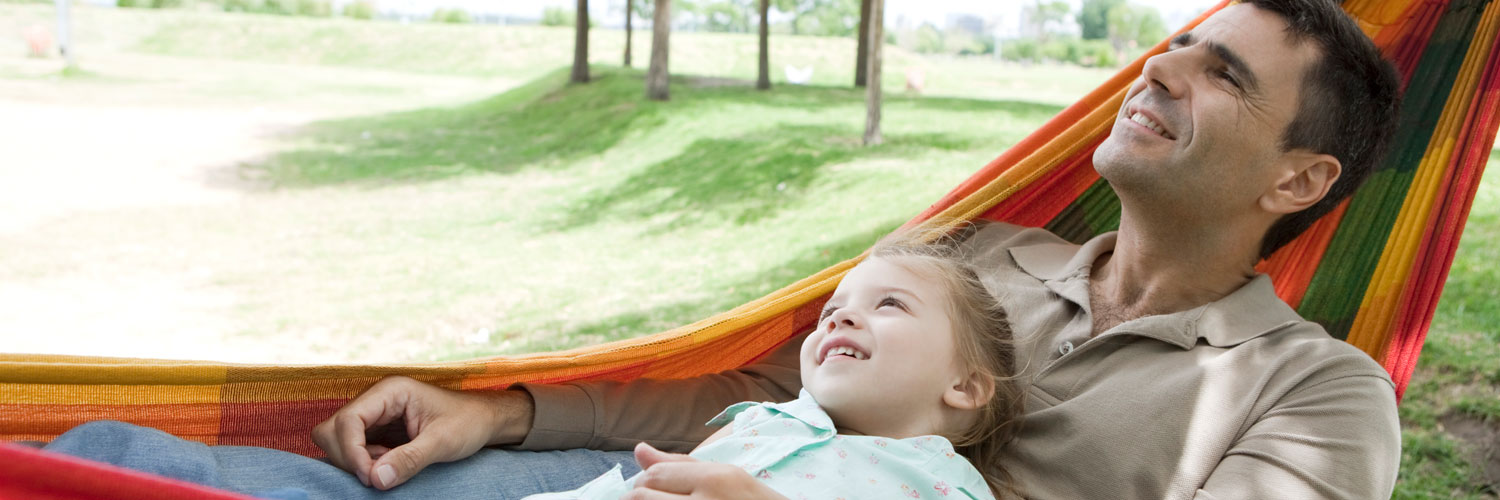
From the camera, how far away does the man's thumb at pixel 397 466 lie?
65.2 inches

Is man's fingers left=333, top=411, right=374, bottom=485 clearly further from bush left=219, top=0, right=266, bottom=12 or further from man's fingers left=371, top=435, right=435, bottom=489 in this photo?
bush left=219, top=0, right=266, bottom=12

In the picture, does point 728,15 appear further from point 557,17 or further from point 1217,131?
point 1217,131

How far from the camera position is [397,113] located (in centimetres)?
1612

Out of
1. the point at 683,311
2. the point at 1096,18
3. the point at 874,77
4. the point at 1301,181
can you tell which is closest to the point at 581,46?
the point at 874,77

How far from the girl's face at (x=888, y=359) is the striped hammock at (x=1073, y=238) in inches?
16.8

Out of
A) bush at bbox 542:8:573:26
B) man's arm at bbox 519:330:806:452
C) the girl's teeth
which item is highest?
the girl's teeth

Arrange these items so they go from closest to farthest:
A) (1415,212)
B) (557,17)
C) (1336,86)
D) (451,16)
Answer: (1336,86) → (1415,212) → (557,17) → (451,16)

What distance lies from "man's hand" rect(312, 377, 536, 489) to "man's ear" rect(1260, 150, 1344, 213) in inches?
50.2

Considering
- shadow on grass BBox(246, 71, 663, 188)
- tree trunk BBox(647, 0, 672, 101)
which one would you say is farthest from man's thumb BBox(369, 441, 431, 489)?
tree trunk BBox(647, 0, 672, 101)

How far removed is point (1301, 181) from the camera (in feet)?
6.31

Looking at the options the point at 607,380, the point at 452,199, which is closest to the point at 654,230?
the point at 452,199

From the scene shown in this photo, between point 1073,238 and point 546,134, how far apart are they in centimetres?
1120

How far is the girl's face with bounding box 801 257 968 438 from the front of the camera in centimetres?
161

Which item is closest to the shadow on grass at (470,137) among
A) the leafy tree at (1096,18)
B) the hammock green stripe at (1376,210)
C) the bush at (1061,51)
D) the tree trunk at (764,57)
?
the tree trunk at (764,57)
